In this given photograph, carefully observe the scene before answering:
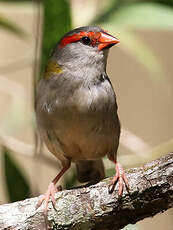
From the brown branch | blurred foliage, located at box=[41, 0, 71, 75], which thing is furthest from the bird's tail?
the brown branch

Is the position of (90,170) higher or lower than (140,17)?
lower

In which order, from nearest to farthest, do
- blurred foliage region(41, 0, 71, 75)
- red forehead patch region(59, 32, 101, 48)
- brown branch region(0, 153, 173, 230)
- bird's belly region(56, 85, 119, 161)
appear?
brown branch region(0, 153, 173, 230) < bird's belly region(56, 85, 119, 161) < red forehead patch region(59, 32, 101, 48) < blurred foliage region(41, 0, 71, 75)

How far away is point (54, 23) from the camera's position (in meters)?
2.34

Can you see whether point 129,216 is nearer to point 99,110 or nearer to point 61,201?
point 61,201

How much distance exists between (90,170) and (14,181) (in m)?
0.41

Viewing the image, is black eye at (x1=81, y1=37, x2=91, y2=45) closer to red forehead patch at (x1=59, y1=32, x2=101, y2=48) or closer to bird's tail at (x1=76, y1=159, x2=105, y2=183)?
red forehead patch at (x1=59, y1=32, x2=101, y2=48)

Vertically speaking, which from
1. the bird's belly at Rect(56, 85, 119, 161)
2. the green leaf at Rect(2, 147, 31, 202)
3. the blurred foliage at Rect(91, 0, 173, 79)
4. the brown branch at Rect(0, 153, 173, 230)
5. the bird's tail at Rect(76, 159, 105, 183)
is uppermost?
the blurred foliage at Rect(91, 0, 173, 79)

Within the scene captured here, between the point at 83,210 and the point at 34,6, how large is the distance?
4.24ft

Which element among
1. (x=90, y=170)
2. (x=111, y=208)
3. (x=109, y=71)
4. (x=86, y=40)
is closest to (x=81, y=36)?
(x=86, y=40)

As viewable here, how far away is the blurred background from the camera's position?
92.6 inches

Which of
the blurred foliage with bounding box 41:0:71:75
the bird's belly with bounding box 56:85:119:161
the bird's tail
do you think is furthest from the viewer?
the bird's tail

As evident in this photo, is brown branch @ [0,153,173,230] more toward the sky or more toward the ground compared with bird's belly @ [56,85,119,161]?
more toward the ground

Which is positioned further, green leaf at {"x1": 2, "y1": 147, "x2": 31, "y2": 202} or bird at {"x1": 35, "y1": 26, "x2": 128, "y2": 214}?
green leaf at {"x1": 2, "y1": 147, "x2": 31, "y2": 202}

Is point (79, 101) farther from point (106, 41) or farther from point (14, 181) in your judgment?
point (14, 181)
